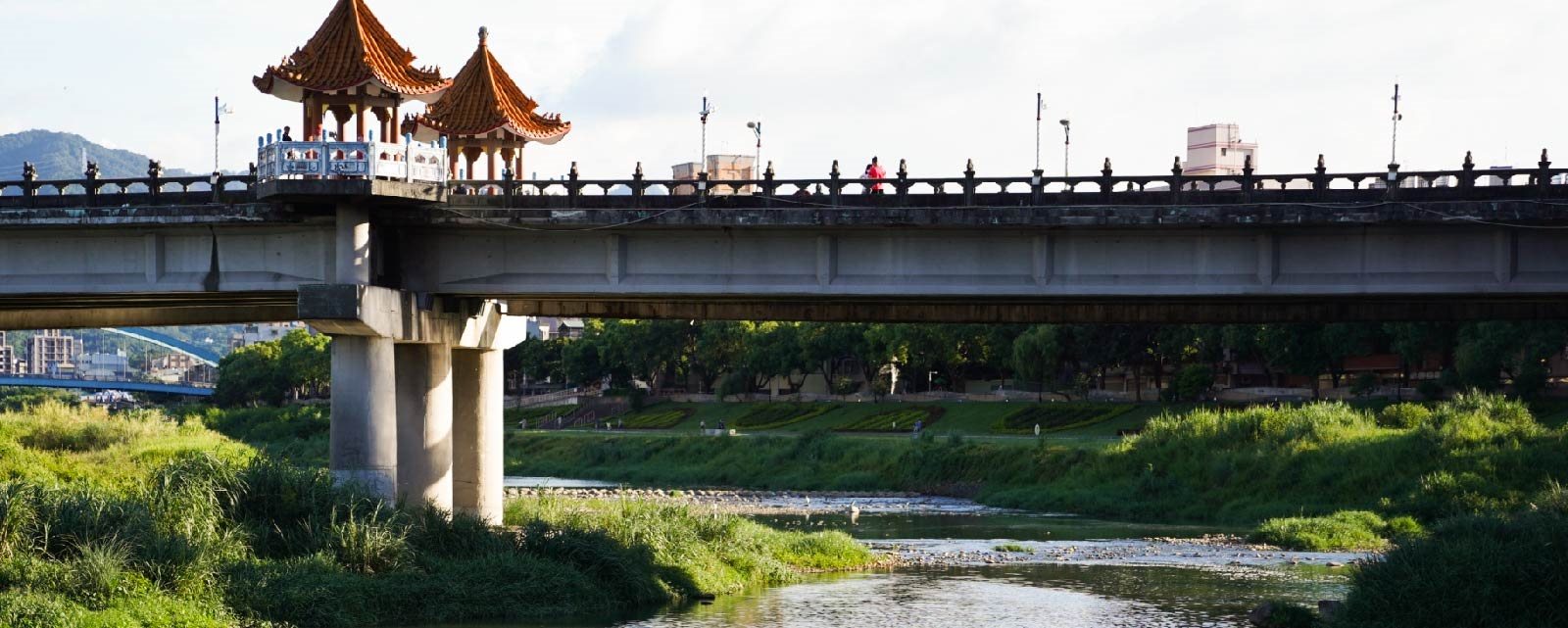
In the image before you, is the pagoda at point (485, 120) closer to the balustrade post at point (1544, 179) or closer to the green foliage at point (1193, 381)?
the balustrade post at point (1544, 179)

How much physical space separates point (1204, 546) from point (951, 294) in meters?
15.3

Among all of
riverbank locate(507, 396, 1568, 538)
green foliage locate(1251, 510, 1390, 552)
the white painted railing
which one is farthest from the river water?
the white painted railing

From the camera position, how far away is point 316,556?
111 feet

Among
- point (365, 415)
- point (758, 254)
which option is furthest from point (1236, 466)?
point (365, 415)

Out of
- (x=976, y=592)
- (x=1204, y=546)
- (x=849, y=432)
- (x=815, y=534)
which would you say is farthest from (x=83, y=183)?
(x=849, y=432)

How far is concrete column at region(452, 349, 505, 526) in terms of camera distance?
149ft

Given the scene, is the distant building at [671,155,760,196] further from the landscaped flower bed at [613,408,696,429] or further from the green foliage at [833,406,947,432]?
the landscaped flower bed at [613,408,696,429]

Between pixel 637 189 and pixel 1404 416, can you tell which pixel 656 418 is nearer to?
pixel 1404 416

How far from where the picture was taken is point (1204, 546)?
49.3 m

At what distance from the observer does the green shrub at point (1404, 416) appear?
60062mm

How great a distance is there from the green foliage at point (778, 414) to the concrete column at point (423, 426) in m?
67.9

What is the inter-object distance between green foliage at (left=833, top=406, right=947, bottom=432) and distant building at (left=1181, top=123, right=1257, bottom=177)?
1342 inches

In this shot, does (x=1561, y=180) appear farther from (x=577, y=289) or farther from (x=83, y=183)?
(x=83, y=183)

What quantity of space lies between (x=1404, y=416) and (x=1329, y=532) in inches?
547
